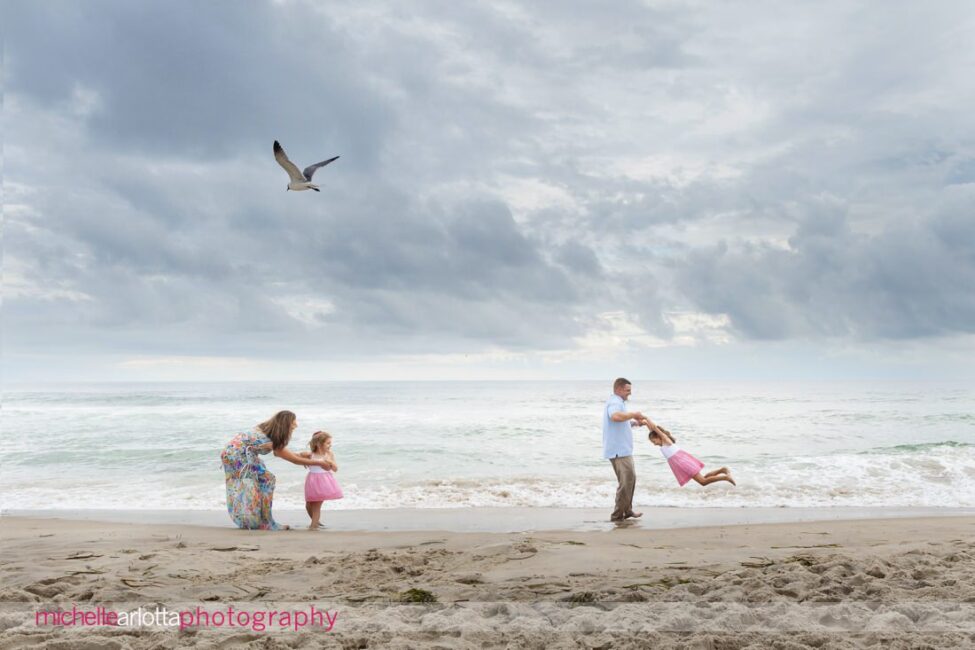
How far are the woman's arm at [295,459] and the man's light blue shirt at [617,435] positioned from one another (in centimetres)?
389

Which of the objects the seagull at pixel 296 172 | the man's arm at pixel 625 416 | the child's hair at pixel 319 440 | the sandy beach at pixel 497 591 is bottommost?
the sandy beach at pixel 497 591

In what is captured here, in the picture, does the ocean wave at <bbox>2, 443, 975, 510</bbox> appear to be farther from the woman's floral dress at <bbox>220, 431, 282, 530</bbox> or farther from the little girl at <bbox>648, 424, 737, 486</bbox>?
the woman's floral dress at <bbox>220, 431, 282, 530</bbox>

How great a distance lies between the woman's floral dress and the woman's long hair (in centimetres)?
11

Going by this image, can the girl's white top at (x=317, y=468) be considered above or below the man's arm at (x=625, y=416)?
below

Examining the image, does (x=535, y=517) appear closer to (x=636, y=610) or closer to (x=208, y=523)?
(x=208, y=523)

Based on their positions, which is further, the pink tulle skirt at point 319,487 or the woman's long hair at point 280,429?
the pink tulle skirt at point 319,487

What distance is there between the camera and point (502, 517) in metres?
10.2

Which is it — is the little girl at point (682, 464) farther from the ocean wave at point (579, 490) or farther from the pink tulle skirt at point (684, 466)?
the ocean wave at point (579, 490)

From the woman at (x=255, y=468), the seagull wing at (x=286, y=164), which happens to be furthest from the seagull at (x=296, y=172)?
the woman at (x=255, y=468)

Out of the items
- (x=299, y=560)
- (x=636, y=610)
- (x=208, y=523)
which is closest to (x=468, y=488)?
(x=208, y=523)

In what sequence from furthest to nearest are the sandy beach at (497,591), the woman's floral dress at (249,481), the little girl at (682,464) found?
the little girl at (682,464) < the woman's floral dress at (249,481) < the sandy beach at (497,591)

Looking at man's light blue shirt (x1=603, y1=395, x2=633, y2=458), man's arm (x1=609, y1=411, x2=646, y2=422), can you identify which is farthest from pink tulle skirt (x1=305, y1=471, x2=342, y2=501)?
man's arm (x1=609, y1=411, x2=646, y2=422)

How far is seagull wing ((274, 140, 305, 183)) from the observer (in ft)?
36.7

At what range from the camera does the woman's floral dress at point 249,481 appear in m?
8.69
